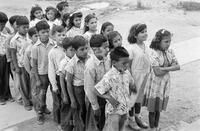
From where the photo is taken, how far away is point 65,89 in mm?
4094

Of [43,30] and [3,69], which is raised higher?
[43,30]

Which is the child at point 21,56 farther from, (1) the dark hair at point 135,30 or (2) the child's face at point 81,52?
(1) the dark hair at point 135,30

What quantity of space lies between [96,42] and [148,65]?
991 mm

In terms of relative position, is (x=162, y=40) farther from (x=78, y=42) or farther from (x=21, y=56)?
(x=21, y=56)

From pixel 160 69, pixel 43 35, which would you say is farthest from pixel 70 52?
pixel 160 69

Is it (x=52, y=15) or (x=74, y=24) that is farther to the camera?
(x=52, y=15)

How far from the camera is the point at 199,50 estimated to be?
317 inches

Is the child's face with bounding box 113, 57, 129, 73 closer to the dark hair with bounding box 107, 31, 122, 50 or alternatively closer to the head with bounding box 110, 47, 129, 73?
the head with bounding box 110, 47, 129, 73

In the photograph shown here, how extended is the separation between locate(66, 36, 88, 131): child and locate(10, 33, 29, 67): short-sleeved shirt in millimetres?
1393

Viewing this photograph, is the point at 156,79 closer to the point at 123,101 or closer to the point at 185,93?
the point at 123,101

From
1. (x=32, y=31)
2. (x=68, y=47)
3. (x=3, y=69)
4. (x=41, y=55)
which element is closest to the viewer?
(x=68, y=47)

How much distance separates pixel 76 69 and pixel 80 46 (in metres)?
0.30

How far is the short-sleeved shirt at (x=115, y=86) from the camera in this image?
3.45 m

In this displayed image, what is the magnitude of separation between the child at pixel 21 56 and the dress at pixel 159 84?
204cm
